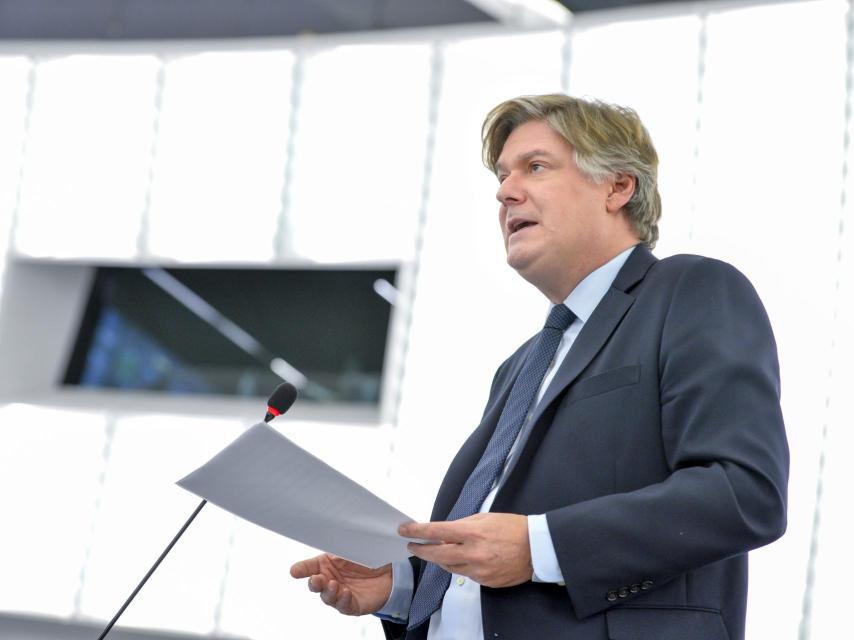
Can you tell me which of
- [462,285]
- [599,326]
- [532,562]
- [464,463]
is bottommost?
[532,562]

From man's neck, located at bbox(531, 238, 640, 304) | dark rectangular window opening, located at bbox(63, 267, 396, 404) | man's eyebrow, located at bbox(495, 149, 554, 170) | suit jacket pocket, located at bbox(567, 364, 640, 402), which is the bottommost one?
suit jacket pocket, located at bbox(567, 364, 640, 402)

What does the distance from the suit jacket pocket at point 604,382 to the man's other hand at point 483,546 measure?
254 millimetres

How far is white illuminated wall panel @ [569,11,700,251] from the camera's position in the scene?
6.52m

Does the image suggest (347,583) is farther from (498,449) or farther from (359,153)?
(359,153)

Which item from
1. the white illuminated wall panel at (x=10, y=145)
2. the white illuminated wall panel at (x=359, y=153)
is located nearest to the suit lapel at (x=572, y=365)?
the white illuminated wall panel at (x=359, y=153)

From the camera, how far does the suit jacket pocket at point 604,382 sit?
5.66 ft

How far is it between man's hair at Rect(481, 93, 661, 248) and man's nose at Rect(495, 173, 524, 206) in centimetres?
12

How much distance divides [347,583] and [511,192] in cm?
80

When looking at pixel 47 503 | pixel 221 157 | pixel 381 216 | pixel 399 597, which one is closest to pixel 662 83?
pixel 381 216

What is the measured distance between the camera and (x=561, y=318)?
203 centimetres

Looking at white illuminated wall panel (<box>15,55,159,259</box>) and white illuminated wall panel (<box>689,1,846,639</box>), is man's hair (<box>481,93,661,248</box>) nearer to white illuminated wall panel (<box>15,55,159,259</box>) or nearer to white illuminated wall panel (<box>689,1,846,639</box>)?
white illuminated wall panel (<box>689,1,846,639</box>)

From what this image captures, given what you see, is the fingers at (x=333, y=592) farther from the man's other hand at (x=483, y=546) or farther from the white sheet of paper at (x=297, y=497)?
the man's other hand at (x=483, y=546)

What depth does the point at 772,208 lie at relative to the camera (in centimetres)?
624

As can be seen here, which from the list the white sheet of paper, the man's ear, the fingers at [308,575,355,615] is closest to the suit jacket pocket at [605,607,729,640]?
the white sheet of paper
